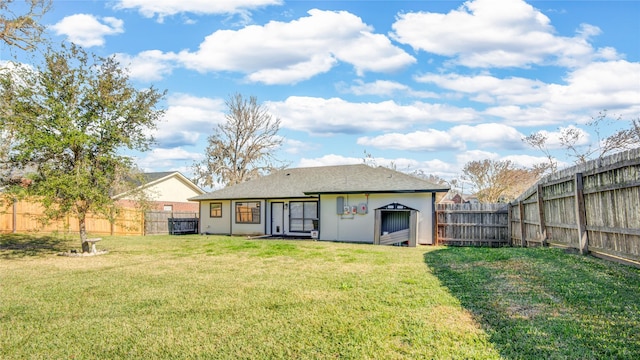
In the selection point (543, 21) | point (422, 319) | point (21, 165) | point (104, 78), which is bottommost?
point (422, 319)

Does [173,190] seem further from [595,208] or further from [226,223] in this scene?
[595,208]

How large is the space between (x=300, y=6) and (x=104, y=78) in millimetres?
6614

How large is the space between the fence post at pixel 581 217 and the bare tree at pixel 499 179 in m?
24.7

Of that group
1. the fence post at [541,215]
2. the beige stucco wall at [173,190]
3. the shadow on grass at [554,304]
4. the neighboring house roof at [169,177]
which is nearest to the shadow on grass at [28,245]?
the neighboring house roof at [169,177]

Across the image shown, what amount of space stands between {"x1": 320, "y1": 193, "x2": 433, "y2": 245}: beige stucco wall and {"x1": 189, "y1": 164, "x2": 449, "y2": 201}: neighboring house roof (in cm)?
39

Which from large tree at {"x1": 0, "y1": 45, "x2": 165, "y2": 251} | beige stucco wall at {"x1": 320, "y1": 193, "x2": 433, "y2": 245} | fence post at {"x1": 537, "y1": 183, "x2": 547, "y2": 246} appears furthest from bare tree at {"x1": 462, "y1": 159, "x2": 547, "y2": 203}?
large tree at {"x1": 0, "y1": 45, "x2": 165, "y2": 251}

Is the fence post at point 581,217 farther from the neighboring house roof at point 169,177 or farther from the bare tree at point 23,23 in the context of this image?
the neighboring house roof at point 169,177

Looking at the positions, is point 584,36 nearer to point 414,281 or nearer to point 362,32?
point 362,32

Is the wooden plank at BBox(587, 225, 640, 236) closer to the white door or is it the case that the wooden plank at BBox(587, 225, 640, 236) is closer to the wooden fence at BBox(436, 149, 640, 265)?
the wooden fence at BBox(436, 149, 640, 265)

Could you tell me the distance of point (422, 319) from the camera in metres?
4.88

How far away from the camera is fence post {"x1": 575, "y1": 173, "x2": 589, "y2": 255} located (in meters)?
8.04

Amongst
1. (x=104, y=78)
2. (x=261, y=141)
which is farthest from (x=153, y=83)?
(x=261, y=141)

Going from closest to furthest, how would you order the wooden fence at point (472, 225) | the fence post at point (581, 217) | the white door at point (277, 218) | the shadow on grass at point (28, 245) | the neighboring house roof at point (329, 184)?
1. the fence post at point (581, 217)
2. the shadow on grass at point (28, 245)
3. the wooden fence at point (472, 225)
4. the neighboring house roof at point (329, 184)
5. the white door at point (277, 218)

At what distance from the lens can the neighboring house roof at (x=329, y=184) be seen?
17.8 meters
